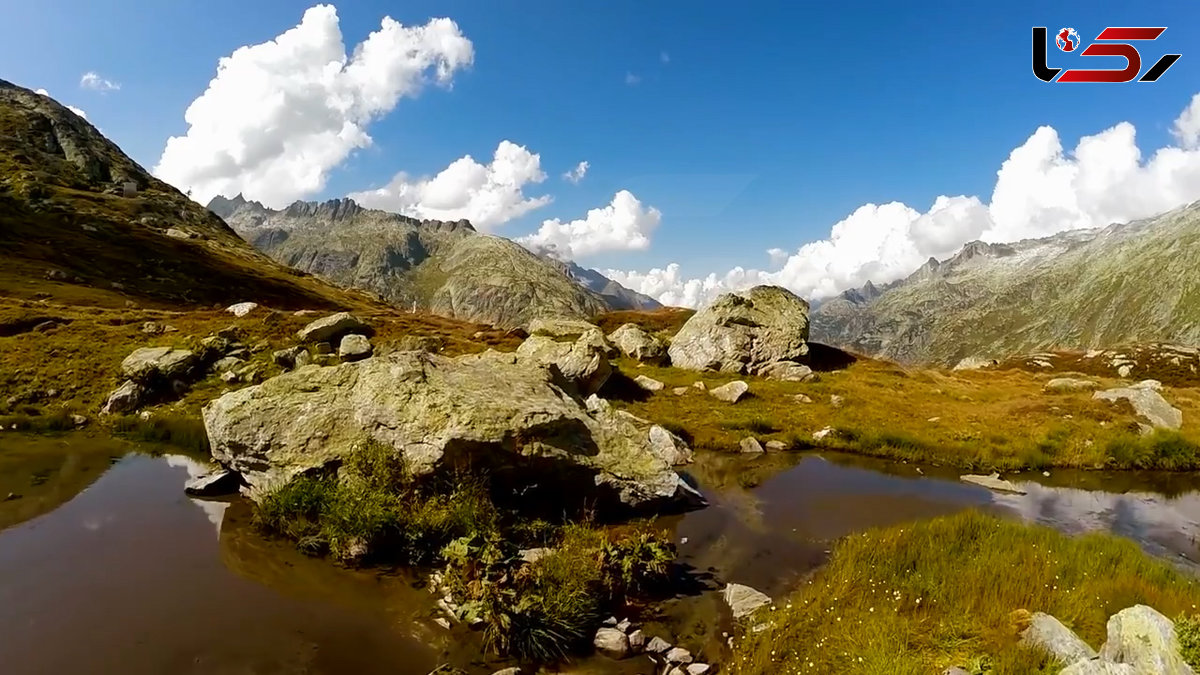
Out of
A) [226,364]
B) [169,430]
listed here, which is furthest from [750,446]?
[226,364]

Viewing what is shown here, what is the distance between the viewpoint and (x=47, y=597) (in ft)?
46.1

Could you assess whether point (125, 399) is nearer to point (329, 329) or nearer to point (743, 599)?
point (329, 329)

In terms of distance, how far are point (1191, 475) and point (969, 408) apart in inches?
521

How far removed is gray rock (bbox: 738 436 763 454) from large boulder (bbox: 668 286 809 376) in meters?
21.6

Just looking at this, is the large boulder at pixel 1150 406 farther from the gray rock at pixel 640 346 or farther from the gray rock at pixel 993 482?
the gray rock at pixel 640 346

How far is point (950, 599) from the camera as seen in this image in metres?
14.4

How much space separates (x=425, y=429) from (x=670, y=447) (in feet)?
47.3

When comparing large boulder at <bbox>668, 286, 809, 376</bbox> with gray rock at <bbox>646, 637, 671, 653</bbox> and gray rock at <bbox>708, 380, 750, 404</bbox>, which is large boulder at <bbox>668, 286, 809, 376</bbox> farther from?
gray rock at <bbox>646, 637, 671, 653</bbox>

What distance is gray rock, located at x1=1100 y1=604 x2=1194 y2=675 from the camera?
30.9ft

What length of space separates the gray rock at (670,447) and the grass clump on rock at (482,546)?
379 inches

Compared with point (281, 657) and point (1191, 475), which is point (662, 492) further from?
point (1191, 475)

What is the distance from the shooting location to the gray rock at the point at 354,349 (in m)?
41.3

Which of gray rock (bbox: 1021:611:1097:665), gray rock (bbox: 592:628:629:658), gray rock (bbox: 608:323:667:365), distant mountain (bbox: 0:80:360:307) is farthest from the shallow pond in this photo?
distant mountain (bbox: 0:80:360:307)

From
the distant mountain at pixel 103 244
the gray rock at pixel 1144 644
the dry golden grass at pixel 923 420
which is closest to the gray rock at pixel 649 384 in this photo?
the dry golden grass at pixel 923 420
